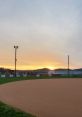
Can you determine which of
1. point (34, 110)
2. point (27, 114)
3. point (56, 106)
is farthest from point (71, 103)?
point (27, 114)

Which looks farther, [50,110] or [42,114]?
[50,110]

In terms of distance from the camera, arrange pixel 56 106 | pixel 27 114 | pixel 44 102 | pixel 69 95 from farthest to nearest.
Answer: pixel 69 95 → pixel 44 102 → pixel 56 106 → pixel 27 114

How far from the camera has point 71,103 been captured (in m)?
19.6

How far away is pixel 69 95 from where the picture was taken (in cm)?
2341

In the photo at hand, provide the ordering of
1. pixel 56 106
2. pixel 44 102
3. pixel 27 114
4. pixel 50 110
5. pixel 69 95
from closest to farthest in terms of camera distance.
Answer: pixel 27 114, pixel 50 110, pixel 56 106, pixel 44 102, pixel 69 95

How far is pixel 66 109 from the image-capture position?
57.8 ft

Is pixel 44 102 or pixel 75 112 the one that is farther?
pixel 44 102

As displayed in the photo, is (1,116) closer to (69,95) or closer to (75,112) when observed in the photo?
(75,112)

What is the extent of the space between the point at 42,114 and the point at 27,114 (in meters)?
0.71

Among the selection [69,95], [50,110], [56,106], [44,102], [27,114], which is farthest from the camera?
[69,95]

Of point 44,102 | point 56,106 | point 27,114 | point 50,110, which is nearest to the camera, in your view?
point 27,114

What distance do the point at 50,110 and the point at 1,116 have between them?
2.44m

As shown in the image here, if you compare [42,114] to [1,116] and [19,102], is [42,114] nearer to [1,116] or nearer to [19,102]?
[1,116]

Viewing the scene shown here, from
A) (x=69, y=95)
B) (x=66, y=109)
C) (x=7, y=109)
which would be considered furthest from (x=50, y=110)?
(x=69, y=95)
